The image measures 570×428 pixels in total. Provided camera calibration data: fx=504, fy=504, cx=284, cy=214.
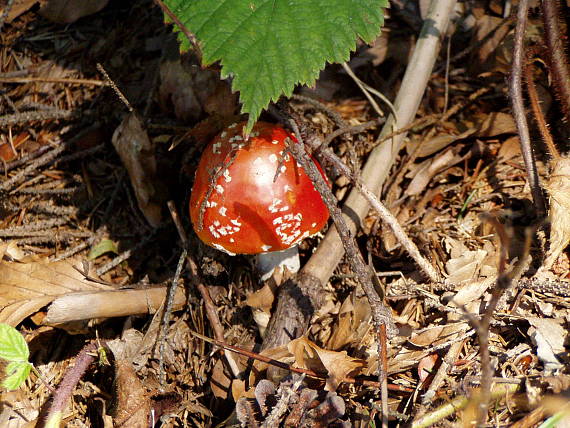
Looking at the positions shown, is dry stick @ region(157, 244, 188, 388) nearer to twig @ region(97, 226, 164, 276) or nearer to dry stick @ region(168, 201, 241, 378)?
dry stick @ region(168, 201, 241, 378)

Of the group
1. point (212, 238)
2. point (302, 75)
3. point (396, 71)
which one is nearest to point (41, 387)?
point (212, 238)

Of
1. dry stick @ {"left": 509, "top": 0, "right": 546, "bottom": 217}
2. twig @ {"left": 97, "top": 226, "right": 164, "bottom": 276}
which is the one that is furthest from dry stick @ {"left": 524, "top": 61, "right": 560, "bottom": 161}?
twig @ {"left": 97, "top": 226, "right": 164, "bottom": 276}

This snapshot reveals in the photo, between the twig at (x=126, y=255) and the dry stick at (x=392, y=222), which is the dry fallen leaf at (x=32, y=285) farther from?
the dry stick at (x=392, y=222)

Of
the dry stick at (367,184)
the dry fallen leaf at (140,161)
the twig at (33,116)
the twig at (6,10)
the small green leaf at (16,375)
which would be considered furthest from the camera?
the twig at (6,10)

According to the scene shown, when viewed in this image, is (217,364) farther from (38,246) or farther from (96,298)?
(38,246)

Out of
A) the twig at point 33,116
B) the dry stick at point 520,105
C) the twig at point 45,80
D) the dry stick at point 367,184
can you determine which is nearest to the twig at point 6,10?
the twig at point 45,80

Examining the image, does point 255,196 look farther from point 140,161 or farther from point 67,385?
point 67,385
